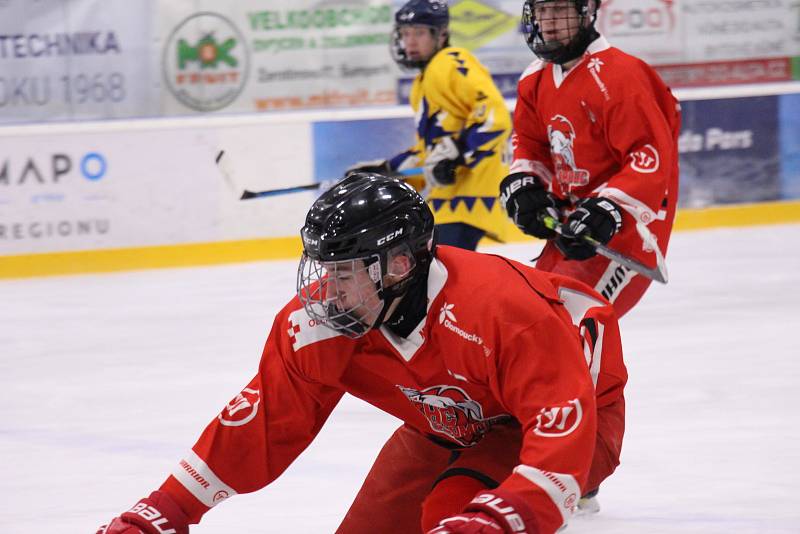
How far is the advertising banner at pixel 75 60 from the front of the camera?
281 inches

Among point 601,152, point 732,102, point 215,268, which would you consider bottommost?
point 215,268

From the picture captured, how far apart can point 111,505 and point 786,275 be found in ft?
13.1

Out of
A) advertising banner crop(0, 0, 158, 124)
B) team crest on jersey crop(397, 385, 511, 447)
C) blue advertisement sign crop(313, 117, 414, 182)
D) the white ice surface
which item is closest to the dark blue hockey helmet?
the white ice surface

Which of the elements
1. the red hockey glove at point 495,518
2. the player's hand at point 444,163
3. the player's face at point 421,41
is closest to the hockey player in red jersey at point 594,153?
the player's hand at point 444,163

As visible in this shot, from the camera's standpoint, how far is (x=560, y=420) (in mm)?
1858

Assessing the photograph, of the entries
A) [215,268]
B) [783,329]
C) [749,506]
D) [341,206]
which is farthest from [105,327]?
[341,206]

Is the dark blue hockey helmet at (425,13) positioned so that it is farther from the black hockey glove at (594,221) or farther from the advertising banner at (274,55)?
the advertising banner at (274,55)

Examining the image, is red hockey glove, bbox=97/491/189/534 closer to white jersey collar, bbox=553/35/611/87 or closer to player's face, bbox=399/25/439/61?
white jersey collar, bbox=553/35/611/87

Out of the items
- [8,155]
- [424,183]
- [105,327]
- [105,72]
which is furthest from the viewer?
[105,72]

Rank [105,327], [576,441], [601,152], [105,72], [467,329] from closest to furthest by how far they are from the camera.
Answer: [576,441] → [467,329] → [601,152] → [105,327] → [105,72]

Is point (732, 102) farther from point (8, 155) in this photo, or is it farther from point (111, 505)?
point (111, 505)

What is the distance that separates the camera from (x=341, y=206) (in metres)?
2.02

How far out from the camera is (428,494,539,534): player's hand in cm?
178

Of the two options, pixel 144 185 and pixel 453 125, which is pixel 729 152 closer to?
pixel 144 185
